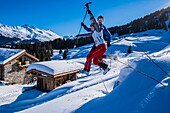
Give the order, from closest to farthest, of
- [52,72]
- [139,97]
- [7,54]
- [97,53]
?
[139,97] → [97,53] → [52,72] → [7,54]

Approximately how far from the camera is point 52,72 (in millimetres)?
20625

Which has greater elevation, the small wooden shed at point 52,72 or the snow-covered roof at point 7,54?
the snow-covered roof at point 7,54

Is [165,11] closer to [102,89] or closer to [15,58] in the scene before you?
[15,58]

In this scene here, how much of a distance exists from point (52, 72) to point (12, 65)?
13.8 meters

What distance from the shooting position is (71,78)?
77.9ft

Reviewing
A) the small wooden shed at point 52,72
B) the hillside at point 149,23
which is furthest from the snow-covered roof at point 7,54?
the hillside at point 149,23

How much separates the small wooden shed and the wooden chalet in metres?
9.14

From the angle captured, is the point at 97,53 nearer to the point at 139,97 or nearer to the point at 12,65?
the point at 139,97

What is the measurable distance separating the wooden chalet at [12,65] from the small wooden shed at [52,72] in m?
9.14

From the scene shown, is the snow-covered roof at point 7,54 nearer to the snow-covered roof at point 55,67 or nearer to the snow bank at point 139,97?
the snow-covered roof at point 55,67

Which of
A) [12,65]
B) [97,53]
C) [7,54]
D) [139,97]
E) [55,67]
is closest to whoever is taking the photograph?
[139,97]

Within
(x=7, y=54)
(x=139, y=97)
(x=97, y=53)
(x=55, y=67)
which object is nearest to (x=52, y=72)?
(x=55, y=67)

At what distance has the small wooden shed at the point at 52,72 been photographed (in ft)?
69.3

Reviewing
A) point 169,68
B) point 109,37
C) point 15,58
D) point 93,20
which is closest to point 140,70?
point 169,68
